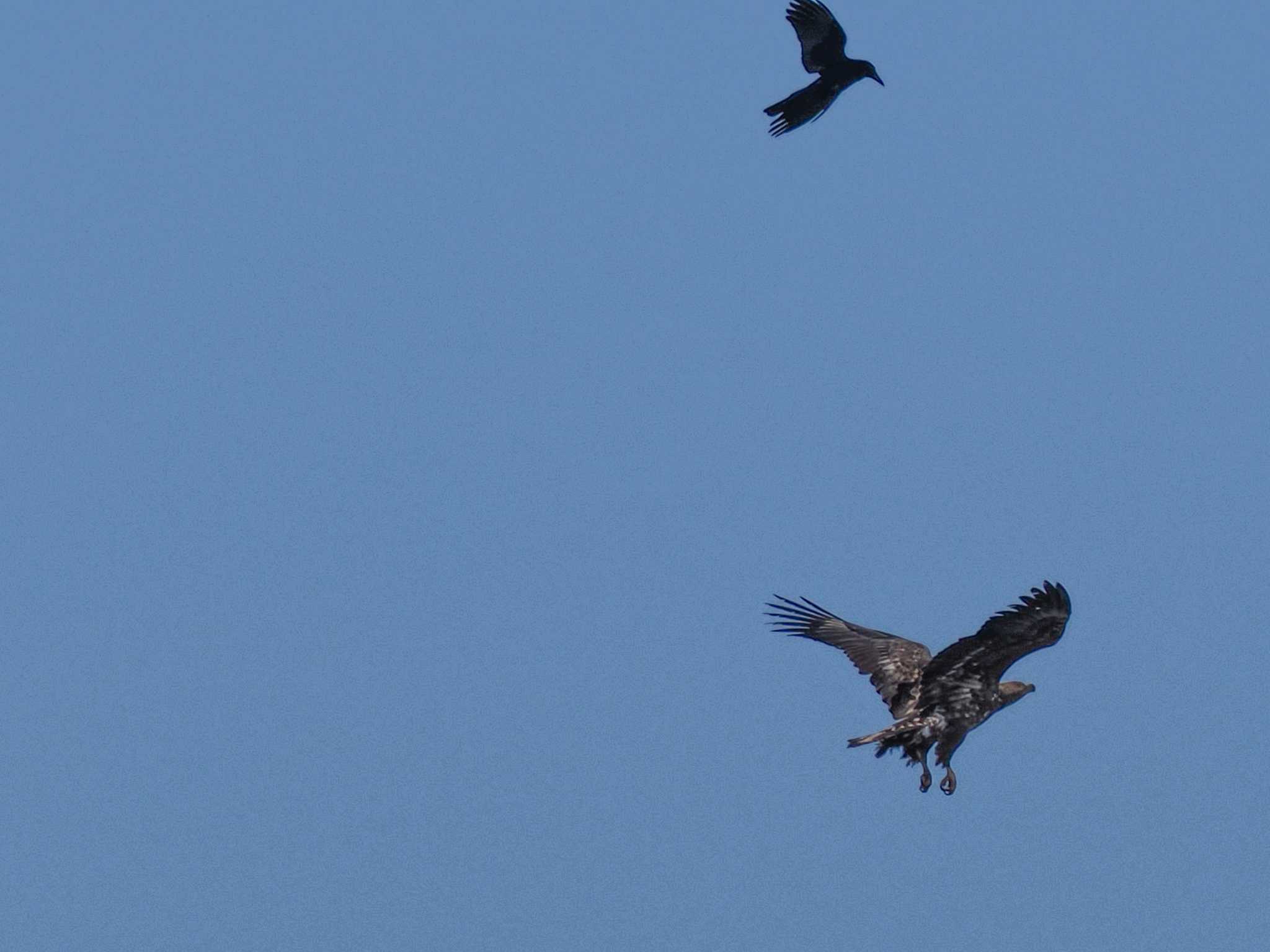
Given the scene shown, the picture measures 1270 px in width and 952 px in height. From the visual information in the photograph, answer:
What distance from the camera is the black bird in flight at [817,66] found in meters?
28.9

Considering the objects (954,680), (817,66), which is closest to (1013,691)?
(954,680)

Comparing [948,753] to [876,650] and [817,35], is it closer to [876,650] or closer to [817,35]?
[876,650]

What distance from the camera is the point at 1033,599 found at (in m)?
24.0

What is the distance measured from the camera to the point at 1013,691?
2606cm

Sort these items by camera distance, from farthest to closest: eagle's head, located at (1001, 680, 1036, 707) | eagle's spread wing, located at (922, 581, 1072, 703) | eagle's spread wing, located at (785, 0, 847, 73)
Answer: eagle's spread wing, located at (785, 0, 847, 73) → eagle's head, located at (1001, 680, 1036, 707) → eagle's spread wing, located at (922, 581, 1072, 703)

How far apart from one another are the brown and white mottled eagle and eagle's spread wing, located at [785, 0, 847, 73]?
8012 millimetres

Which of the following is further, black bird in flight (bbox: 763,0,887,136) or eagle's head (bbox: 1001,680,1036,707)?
black bird in flight (bbox: 763,0,887,136)

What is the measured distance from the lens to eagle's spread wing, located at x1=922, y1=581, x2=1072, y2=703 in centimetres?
2405

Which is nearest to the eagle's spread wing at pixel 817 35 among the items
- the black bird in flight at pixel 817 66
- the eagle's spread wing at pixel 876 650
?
the black bird in flight at pixel 817 66

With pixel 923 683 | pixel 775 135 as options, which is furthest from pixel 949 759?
pixel 775 135

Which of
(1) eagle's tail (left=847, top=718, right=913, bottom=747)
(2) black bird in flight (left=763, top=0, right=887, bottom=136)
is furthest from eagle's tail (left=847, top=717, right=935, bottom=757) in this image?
(2) black bird in flight (left=763, top=0, right=887, bottom=136)

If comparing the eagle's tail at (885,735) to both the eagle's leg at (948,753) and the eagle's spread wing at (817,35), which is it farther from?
the eagle's spread wing at (817,35)

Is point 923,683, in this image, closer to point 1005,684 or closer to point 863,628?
point 1005,684

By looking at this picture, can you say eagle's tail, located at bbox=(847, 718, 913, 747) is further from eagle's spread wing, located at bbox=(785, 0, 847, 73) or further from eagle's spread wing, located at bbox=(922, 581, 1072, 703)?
eagle's spread wing, located at bbox=(785, 0, 847, 73)
